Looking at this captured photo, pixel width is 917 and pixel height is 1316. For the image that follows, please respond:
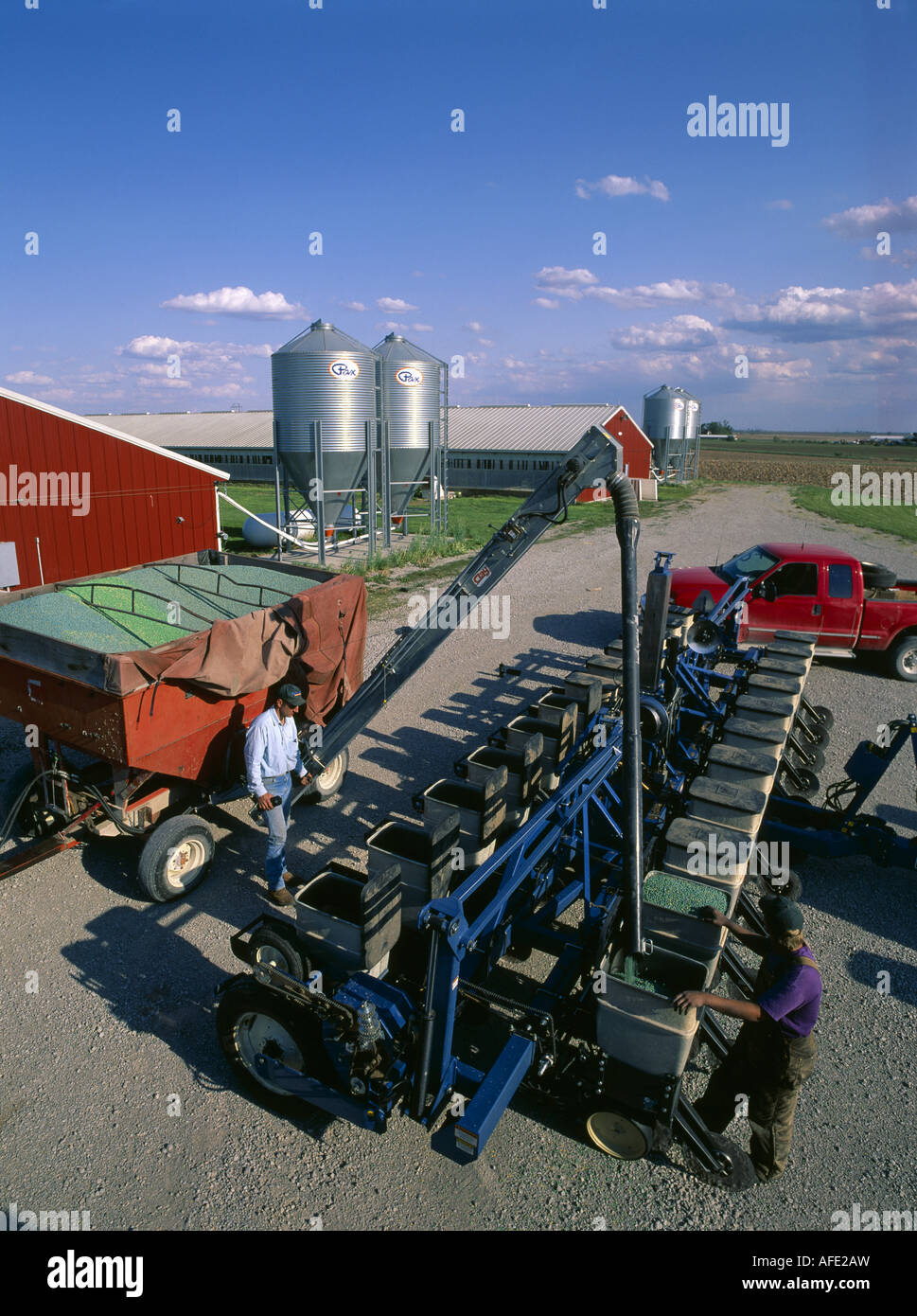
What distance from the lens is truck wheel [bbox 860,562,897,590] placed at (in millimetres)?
13445

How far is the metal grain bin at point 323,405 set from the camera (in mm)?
20578

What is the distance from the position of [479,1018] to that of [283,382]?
1891 centimetres

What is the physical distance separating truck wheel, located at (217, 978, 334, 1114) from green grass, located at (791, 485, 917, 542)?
97.7 feet

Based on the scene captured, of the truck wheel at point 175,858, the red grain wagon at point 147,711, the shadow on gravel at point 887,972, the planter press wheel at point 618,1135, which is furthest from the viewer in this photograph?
the truck wheel at point 175,858

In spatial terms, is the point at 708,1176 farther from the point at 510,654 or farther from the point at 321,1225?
the point at 510,654

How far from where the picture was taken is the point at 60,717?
672 centimetres

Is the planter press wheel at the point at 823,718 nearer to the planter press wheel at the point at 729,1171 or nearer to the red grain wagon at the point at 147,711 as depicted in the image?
the red grain wagon at the point at 147,711

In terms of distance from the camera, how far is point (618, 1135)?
4.62 metres

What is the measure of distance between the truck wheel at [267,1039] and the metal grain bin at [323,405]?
17155 millimetres

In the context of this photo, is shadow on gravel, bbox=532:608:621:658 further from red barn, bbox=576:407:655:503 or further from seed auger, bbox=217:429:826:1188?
red barn, bbox=576:407:655:503

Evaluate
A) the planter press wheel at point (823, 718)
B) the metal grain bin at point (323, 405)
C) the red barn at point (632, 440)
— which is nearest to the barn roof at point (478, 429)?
the red barn at point (632, 440)

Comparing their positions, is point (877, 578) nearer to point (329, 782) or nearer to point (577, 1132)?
point (329, 782)

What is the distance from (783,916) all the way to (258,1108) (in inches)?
139

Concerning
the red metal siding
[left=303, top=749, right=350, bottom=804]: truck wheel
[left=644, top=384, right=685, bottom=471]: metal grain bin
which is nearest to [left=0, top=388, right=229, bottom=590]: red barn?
[left=303, top=749, right=350, bottom=804]: truck wheel
